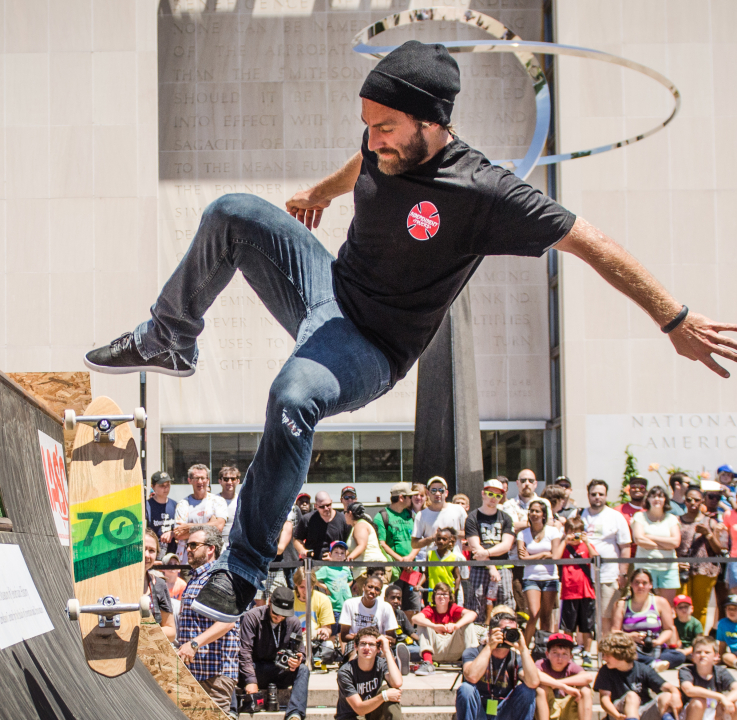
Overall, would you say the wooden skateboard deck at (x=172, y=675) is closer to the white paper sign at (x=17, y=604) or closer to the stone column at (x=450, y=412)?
the white paper sign at (x=17, y=604)

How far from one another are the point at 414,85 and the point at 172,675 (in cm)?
363

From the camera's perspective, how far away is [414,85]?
266cm

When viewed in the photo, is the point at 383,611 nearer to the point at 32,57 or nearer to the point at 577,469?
the point at 577,469

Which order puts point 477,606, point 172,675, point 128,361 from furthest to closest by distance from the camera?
point 477,606 < point 172,675 < point 128,361

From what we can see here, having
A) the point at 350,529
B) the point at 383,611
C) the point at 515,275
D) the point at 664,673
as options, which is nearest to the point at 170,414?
the point at 515,275

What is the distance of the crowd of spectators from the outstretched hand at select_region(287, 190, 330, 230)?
13.9 ft

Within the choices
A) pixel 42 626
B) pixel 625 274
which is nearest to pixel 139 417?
pixel 42 626

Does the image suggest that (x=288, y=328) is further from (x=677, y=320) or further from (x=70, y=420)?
(x=677, y=320)

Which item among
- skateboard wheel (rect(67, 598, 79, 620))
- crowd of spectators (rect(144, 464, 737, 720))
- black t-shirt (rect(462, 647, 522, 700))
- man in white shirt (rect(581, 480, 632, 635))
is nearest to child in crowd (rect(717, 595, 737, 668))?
crowd of spectators (rect(144, 464, 737, 720))

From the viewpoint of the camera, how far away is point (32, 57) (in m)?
21.0

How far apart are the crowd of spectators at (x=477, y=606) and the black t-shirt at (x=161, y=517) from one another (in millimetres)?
19

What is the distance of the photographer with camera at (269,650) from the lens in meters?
7.71

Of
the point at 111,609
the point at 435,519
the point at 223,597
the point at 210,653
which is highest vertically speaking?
the point at 223,597

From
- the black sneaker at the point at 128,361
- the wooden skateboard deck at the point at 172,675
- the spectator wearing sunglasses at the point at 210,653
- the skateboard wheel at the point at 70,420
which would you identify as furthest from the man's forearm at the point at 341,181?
the spectator wearing sunglasses at the point at 210,653
